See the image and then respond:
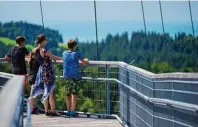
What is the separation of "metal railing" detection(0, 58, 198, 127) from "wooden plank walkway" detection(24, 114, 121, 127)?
0.77 ft

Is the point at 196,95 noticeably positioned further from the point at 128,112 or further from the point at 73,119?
the point at 73,119

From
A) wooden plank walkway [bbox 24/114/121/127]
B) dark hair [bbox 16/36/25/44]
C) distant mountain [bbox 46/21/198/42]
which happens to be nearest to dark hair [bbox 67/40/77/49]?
dark hair [bbox 16/36/25/44]

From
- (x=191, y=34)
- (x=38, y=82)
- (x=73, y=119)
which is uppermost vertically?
(x=191, y=34)

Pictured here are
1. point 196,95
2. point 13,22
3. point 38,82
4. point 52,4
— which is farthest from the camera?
point 52,4

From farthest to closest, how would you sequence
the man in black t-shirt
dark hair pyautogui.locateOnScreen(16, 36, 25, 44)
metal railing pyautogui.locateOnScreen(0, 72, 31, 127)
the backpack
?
the man in black t-shirt → dark hair pyautogui.locateOnScreen(16, 36, 25, 44) → the backpack → metal railing pyautogui.locateOnScreen(0, 72, 31, 127)

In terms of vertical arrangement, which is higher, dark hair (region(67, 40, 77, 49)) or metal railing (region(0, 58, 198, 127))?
dark hair (region(67, 40, 77, 49))

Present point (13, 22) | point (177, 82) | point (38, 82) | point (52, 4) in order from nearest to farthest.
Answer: point (177, 82) < point (38, 82) < point (13, 22) < point (52, 4)

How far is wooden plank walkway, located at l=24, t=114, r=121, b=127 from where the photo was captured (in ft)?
33.7

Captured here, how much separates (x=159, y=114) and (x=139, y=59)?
17.7 meters

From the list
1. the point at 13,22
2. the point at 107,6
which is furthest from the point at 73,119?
the point at 107,6

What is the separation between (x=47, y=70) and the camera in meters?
10.6

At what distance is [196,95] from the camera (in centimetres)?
478

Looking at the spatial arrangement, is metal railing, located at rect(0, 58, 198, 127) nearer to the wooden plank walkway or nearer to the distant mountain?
the wooden plank walkway

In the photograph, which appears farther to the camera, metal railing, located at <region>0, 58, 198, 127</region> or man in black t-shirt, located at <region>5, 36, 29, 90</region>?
man in black t-shirt, located at <region>5, 36, 29, 90</region>
